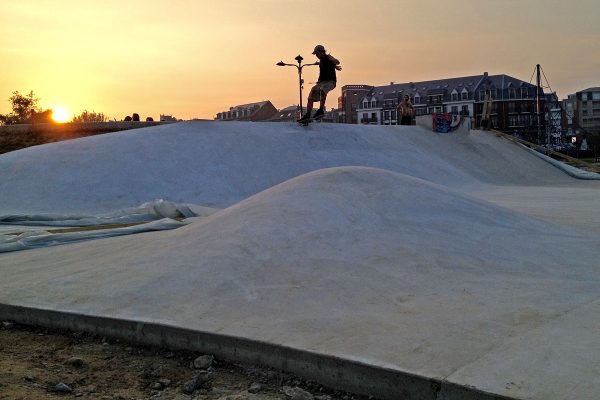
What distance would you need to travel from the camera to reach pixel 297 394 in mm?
2988

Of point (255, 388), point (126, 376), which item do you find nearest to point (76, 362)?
point (126, 376)

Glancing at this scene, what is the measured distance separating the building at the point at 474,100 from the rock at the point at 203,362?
79019 mm

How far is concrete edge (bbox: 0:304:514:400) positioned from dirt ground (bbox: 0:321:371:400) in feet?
0.16

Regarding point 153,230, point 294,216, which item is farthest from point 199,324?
point 153,230

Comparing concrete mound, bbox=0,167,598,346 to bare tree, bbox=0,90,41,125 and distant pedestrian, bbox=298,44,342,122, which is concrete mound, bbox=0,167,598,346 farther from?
bare tree, bbox=0,90,41,125

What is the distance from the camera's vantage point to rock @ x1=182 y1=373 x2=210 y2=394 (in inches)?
127

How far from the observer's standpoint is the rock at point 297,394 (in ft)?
9.71

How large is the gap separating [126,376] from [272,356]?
2.94ft

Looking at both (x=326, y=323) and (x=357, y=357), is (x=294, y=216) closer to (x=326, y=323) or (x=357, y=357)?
(x=326, y=323)

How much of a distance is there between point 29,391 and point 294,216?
9.90 feet

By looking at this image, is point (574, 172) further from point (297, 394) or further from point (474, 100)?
point (474, 100)

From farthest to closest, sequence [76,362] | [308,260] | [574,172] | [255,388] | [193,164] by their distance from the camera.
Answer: [574,172] < [193,164] < [308,260] < [76,362] < [255,388]

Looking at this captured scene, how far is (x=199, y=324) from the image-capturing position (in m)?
3.78

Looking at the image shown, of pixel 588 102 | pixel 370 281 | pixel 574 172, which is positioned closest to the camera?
Result: pixel 370 281
